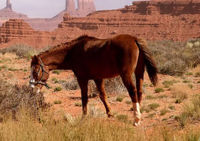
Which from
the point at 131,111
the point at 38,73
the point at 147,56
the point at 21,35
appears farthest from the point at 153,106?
the point at 21,35

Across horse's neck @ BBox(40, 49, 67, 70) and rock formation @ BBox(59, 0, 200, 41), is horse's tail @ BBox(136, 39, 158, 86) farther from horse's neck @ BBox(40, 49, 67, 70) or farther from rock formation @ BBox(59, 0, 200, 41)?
rock formation @ BBox(59, 0, 200, 41)

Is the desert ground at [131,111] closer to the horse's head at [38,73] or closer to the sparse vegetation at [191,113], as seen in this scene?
the sparse vegetation at [191,113]

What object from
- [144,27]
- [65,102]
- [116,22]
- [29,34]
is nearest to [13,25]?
[29,34]

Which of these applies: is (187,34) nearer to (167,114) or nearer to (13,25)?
(13,25)

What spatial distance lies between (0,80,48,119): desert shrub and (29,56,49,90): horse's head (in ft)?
1.10

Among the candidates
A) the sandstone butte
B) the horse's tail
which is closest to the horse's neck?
the horse's tail

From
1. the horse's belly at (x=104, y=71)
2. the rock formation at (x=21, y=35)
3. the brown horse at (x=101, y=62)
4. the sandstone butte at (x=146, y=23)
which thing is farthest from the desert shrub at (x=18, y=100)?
the rock formation at (x=21, y=35)

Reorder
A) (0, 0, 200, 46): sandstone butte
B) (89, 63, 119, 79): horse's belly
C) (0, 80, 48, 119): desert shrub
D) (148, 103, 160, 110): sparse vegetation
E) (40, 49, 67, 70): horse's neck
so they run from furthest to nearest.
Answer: (0, 0, 200, 46): sandstone butte → (148, 103, 160, 110): sparse vegetation → (40, 49, 67, 70): horse's neck → (0, 80, 48, 119): desert shrub → (89, 63, 119, 79): horse's belly

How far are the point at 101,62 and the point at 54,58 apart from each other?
1.40 meters

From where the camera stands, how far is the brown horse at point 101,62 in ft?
21.3

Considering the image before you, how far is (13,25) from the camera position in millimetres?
107250

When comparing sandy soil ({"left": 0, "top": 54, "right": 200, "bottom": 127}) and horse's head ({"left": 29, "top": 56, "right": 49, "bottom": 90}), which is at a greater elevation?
horse's head ({"left": 29, "top": 56, "right": 49, "bottom": 90})

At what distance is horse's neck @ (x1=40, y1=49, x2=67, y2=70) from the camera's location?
294 inches

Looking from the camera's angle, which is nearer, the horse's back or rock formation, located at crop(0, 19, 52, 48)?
the horse's back
